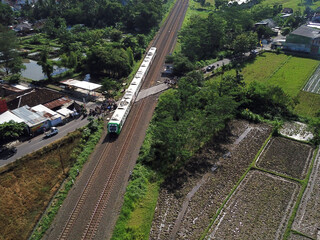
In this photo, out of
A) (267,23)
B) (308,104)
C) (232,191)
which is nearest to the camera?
(232,191)

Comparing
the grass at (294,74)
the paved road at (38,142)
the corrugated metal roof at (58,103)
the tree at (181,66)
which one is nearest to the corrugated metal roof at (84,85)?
the corrugated metal roof at (58,103)

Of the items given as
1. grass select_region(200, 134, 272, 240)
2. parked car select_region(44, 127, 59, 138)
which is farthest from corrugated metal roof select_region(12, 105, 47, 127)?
grass select_region(200, 134, 272, 240)

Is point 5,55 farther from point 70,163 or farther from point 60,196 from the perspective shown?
point 60,196

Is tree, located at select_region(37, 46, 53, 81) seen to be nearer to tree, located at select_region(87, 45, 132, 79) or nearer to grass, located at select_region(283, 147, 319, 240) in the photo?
tree, located at select_region(87, 45, 132, 79)

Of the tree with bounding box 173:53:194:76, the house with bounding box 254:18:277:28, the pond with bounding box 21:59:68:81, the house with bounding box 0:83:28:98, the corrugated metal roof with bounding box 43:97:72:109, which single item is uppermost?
the house with bounding box 254:18:277:28

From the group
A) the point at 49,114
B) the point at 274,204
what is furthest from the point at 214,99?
the point at 49,114

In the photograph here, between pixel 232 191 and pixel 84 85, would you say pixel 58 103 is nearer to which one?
pixel 84 85

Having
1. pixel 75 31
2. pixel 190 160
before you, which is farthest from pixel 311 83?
pixel 75 31
